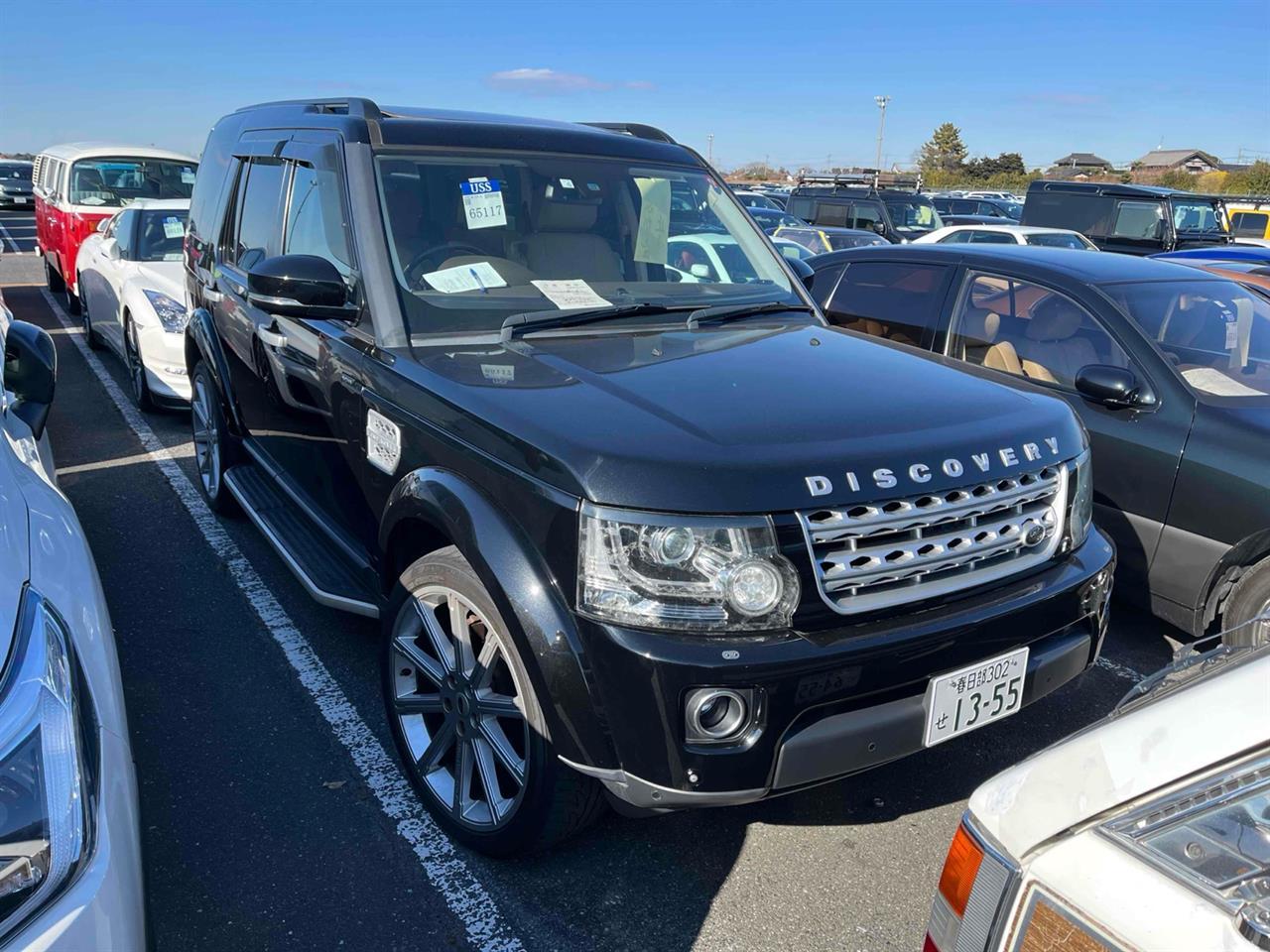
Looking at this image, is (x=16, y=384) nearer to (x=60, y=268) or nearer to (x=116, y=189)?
(x=116, y=189)

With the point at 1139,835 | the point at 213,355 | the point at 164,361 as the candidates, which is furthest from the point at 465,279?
the point at 164,361

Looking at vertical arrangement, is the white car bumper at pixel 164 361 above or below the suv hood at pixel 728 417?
below

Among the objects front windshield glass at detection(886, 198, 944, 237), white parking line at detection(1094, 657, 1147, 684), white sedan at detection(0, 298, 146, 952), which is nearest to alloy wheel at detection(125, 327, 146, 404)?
white sedan at detection(0, 298, 146, 952)

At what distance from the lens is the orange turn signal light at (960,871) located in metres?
1.47

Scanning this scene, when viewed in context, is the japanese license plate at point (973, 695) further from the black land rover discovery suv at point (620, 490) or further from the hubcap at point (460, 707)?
the hubcap at point (460, 707)

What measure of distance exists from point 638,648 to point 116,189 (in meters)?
12.3

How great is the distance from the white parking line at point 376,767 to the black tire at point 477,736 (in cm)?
9

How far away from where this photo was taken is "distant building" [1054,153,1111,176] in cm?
6444

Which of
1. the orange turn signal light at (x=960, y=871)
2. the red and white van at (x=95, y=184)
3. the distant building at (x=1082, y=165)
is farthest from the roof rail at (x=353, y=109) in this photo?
the distant building at (x=1082, y=165)

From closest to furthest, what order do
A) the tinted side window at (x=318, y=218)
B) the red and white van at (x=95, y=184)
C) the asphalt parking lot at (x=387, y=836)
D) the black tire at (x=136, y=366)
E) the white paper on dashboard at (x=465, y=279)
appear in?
the asphalt parking lot at (x=387, y=836), the white paper on dashboard at (x=465, y=279), the tinted side window at (x=318, y=218), the black tire at (x=136, y=366), the red and white van at (x=95, y=184)

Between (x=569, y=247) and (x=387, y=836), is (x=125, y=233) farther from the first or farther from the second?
(x=387, y=836)

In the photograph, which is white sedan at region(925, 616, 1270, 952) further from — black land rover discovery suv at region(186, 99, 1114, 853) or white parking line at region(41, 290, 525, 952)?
white parking line at region(41, 290, 525, 952)

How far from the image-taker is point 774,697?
7.27 feet

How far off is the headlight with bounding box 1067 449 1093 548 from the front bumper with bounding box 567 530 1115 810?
1.98 ft
